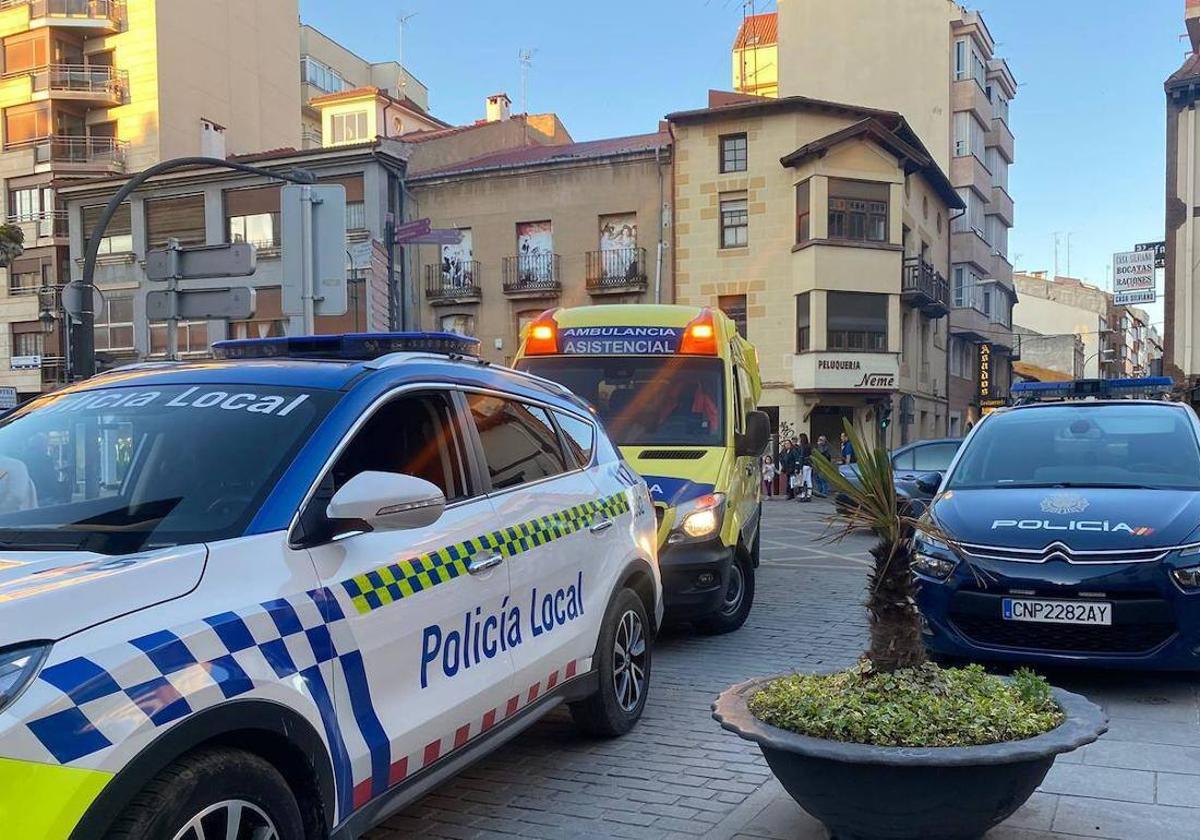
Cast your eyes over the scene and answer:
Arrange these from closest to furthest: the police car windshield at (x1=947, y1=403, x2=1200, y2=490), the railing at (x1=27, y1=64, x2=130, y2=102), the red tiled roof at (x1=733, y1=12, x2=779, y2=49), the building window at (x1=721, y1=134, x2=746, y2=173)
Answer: the police car windshield at (x1=947, y1=403, x2=1200, y2=490), the building window at (x1=721, y1=134, x2=746, y2=173), the railing at (x1=27, y1=64, x2=130, y2=102), the red tiled roof at (x1=733, y1=12, x2=779, y2=49)

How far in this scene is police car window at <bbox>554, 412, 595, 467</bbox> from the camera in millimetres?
5008

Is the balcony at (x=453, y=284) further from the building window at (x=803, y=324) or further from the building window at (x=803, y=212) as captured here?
the building window at (x=803, y=212)

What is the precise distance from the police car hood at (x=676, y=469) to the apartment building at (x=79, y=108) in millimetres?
37050

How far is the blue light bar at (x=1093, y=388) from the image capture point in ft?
36.3

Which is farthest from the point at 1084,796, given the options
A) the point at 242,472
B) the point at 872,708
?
the point at 242,472

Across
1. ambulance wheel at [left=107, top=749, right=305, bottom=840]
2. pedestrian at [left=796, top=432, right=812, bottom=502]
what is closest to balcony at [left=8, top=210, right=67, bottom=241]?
pedestrian at [left=796, top=432, right=812, bottom=502]

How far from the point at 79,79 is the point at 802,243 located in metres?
30.2

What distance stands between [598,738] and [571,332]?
3.98 meters

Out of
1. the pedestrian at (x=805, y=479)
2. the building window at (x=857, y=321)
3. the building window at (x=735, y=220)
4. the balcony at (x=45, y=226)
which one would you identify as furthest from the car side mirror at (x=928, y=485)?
the balcony at (x=45, y=226)

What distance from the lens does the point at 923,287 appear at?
32562 mm

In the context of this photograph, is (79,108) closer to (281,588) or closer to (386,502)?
(386,502)

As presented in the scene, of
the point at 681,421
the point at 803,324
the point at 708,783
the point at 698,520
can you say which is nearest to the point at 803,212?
the point at 803,324

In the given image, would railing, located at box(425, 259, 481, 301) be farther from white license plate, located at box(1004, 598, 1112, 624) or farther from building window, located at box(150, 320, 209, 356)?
white license plate, located at box(1004, 598, 1112, 624)

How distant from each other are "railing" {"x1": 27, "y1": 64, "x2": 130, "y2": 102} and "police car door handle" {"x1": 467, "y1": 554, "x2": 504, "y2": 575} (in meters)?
42.6
